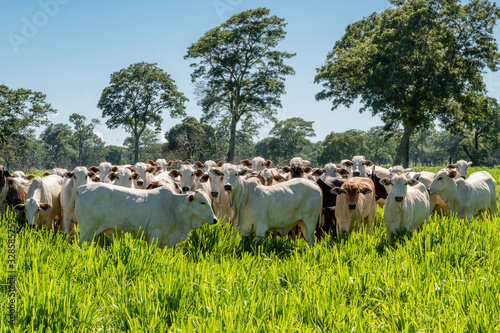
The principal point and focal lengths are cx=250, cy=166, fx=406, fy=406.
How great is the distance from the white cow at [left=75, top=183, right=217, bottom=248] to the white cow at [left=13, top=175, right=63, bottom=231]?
128 cm

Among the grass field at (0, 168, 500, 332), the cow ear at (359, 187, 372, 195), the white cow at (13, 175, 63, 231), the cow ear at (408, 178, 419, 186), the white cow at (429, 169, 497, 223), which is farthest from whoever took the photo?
the white cow at (429, 169, 497, 223)

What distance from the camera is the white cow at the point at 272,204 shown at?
6.93 m

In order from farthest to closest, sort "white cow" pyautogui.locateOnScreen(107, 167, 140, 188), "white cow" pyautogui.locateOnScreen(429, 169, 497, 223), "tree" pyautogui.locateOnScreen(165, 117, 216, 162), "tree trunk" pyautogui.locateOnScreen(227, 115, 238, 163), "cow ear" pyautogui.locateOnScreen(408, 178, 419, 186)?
"tree" pyautogui.locateOnScreen(165, 117, 216, 162) → "tree trunk" pyautogui.locateOnScreen(227, 115, 238, 163) → "white cow" pyautogui.locateOnScreen(107, 167, 140, 188) → "white cow" pyautogui.locateOnScreen(429, 169, 497, 223) → "cow ear" pyautogui.locateOnScreen(408, 178, 419, 186)

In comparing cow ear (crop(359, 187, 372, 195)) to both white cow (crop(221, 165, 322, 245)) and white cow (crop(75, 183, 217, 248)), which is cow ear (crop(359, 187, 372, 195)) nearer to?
white cow (crop(221, 165, 322, 245))

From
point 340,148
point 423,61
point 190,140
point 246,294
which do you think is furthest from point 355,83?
point 340,148

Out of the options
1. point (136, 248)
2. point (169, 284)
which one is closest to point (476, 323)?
point (169, 284)

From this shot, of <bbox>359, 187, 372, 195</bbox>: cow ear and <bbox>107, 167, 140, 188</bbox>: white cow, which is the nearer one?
<bbox>359, 187, 372, 195</bbox>: cow ear

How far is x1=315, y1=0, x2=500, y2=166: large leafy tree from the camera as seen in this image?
25391mm

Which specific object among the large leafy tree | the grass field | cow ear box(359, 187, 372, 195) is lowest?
the grass field

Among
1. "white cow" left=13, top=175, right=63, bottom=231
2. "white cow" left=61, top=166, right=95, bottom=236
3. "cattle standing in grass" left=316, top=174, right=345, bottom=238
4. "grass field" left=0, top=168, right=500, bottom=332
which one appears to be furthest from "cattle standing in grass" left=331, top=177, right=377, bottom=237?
"white cow" left=13, top=175, right=63, bottom=231

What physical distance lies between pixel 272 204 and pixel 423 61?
2275 centimetres

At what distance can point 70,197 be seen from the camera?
7.33 metres

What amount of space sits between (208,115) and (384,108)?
15.0m

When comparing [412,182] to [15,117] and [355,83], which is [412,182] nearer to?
[355,83]
